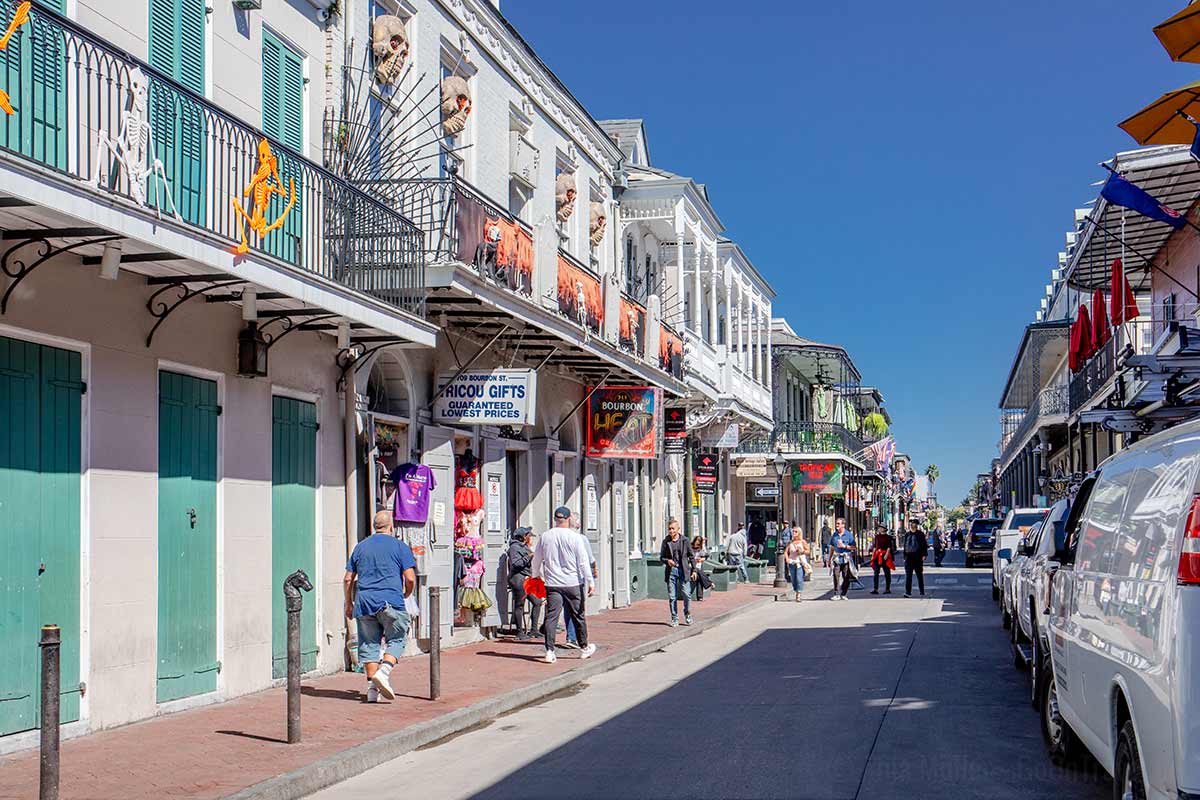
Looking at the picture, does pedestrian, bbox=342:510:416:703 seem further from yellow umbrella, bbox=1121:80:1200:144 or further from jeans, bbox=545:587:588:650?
yellow umbrella, bbox=1121:80:1200:144

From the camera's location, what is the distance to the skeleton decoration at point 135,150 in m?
9.13

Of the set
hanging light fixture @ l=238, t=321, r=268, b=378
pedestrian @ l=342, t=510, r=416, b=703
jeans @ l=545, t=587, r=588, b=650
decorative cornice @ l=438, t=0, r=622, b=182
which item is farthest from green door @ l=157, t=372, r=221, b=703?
decorative cornice @ l=438, t=0, r=622, b=182

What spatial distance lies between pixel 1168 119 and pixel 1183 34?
163cm

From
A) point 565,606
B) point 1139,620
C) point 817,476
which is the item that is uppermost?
point 817,476

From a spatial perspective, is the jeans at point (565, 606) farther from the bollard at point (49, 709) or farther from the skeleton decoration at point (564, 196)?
the bollard at point (49, 709)

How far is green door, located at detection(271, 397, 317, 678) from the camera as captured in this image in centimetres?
1326

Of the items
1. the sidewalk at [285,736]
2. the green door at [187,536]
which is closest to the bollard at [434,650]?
the sidewalk at [285,736]

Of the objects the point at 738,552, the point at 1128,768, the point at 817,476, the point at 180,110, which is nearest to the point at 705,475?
the point at 738,552

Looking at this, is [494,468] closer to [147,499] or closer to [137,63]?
[147,499]

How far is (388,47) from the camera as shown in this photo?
15.5 metres

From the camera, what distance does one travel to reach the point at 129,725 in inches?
416

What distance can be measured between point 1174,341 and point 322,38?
1597cm

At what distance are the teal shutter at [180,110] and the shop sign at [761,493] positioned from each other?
134ft

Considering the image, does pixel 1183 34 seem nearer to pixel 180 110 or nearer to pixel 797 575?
pixel 180 110
